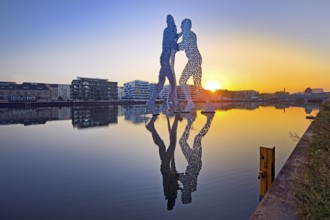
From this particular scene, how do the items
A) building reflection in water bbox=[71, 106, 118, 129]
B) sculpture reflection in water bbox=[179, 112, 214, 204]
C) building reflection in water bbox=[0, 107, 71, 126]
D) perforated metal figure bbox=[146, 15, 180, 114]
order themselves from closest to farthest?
sculpture reflection in water bbox=[179, 112, 214, 204] < building reflection in water bbox=[71, 106, 118, 129] < building reflection in water bbox=[0, 107, 71, 126] < perforated metal figure bbox=[146, 15, 180, 114]

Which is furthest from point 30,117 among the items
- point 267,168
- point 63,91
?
point 63,91

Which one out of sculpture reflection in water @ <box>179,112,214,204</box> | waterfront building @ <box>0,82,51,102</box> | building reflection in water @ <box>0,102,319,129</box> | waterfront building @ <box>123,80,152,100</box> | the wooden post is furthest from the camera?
waterfront building @ <box>123,80,152,100</box>

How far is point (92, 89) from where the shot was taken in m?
98.4

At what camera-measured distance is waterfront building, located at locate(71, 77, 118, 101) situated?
94.3 metres

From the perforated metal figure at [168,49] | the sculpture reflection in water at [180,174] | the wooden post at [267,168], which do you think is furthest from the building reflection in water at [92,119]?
the wooden post at [267,168]

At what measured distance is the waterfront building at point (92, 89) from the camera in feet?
309

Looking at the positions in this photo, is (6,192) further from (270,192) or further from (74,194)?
(270,192)

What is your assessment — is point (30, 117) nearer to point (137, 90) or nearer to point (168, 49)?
point (168, 49)

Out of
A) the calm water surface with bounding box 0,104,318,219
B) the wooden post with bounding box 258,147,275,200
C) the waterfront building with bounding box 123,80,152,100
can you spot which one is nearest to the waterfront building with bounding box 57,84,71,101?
the waterfront building with bounding box 123,80,152,100

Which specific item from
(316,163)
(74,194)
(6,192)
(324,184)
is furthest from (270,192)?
(6,192)

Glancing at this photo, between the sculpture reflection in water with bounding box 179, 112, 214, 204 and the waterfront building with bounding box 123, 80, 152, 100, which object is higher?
the waterfront building with bounding box 123, 80, 152, 100

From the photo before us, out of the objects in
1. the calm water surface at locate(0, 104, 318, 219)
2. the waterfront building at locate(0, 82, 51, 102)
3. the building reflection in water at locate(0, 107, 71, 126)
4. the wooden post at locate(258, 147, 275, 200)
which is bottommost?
the calm water surface at locate(0, 104, 318, 219)

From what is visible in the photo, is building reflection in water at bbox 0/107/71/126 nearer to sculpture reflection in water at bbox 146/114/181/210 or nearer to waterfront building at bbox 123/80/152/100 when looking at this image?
sculpture reflection in water at bbox 146/114/181/210

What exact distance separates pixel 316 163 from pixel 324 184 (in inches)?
46.1
